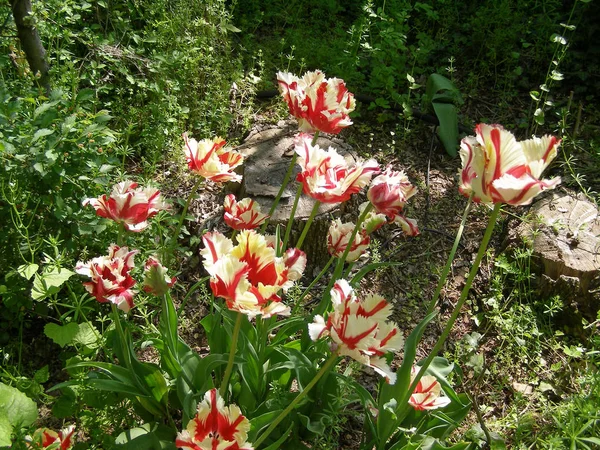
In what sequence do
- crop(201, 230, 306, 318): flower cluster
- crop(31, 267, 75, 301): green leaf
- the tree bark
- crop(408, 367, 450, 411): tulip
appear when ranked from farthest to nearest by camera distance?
the tree bark, crop(31, 267, 75, 301): green leaf, crop(408, 367, 450, 411): tulip, crop(201, 230, 306, 318): flower cluster

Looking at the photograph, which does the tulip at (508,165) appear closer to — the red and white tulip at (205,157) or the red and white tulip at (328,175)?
the red and white tulip at (328,175)

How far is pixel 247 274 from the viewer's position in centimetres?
118

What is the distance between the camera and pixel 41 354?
7.38 ft

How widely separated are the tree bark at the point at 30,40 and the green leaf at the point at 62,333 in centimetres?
109

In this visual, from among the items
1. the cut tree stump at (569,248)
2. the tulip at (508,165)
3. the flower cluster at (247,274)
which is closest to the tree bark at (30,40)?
the flower cluster at (247,274)

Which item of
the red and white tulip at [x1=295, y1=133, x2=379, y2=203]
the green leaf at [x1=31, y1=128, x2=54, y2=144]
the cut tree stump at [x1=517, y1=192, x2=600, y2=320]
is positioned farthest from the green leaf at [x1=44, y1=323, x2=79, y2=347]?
the cut tree stump at [x1=517, y1=192, x2=600, y2=320]

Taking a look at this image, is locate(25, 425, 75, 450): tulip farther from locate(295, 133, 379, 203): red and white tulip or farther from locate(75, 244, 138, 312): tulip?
locate(295, 133, 379, 203): red and white tulip

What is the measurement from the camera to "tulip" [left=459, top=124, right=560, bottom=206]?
3.75 feet

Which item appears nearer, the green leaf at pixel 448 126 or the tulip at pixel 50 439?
the tulip at pixel 50 439

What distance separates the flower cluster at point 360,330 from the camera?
3.94 feet

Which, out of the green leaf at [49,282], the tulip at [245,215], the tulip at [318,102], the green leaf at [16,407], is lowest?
the green leaf at [16,407]

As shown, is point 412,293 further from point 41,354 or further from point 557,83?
point 557,83

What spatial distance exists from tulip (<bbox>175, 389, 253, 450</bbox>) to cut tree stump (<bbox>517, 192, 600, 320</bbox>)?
1779 mm

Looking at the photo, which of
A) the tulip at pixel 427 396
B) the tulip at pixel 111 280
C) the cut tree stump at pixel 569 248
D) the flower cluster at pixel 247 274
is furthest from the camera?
the cut tree stump at pixel 569 248
